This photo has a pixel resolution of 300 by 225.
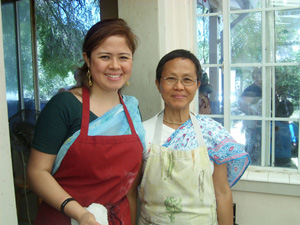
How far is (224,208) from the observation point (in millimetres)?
1533

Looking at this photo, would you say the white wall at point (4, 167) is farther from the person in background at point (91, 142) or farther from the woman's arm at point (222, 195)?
the woman's arm at point (222, 195)

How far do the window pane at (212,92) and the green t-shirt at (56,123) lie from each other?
4.53 feet

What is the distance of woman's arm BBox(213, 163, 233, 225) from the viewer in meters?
1.51

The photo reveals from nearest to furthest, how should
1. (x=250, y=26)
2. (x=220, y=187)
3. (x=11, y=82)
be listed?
(x=220, y=187)
(x=250, y=26)
(x=11, y=82)

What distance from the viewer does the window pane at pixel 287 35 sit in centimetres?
208

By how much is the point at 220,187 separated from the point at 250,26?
54.0 inches

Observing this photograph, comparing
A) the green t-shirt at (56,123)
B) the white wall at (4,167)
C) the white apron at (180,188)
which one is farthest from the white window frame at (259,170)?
the white wall at (4,167)

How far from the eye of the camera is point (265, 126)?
2.21m

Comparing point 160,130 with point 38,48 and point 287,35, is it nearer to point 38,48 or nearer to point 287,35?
point 287,35

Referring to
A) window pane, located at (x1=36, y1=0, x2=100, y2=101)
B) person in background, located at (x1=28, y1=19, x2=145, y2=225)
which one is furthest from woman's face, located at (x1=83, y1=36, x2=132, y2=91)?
window pane, located at (x1=36, y1=0, x2=100, y2=101)

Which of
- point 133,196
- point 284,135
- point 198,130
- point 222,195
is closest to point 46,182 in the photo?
point 133,196

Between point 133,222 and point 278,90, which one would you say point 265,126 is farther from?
point 133,222

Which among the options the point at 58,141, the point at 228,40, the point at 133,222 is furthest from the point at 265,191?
the point at 58,141

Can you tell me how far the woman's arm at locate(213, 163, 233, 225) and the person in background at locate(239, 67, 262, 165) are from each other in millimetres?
833
